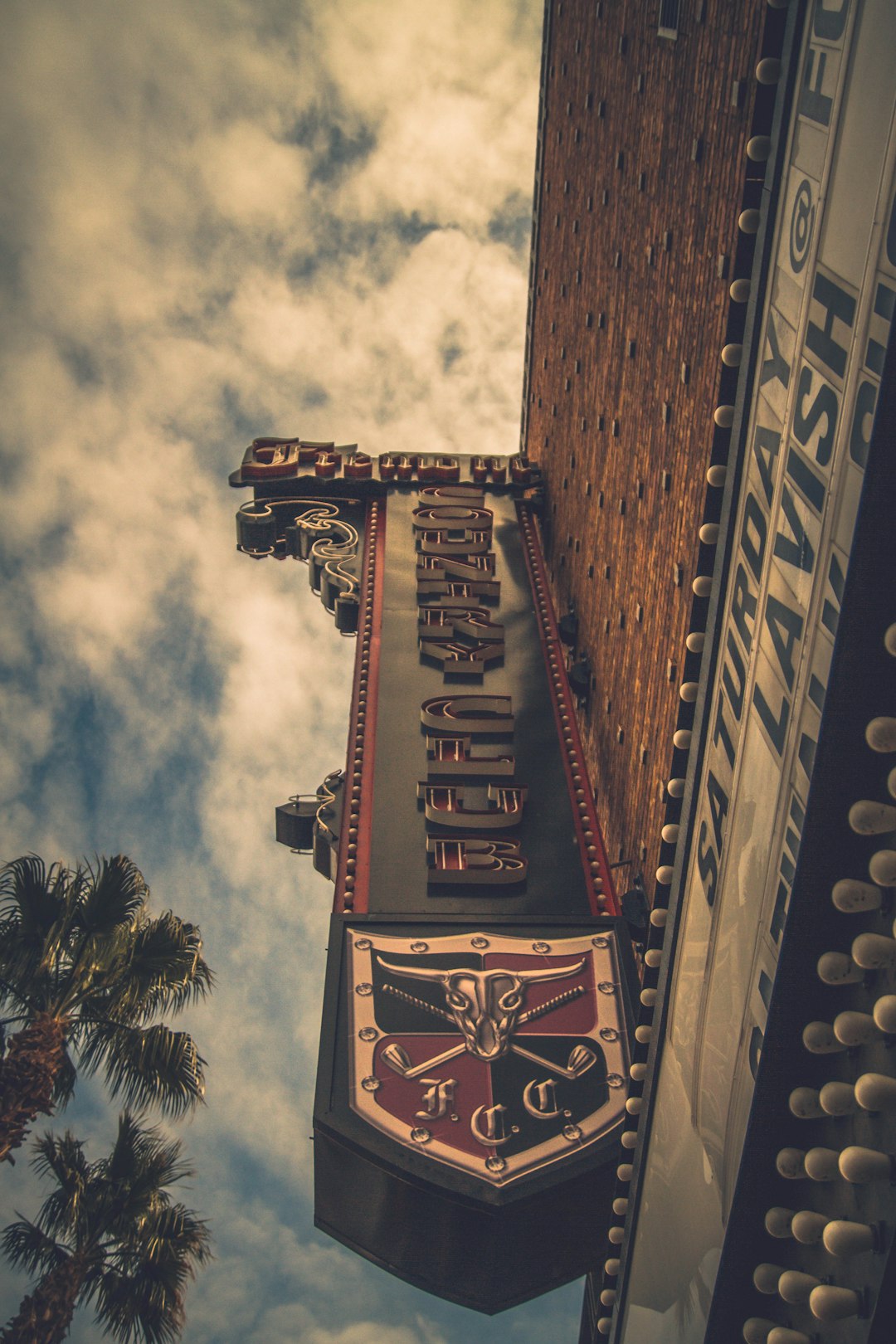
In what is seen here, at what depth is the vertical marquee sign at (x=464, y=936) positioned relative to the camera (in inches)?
582

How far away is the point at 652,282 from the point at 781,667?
1179 centimetres

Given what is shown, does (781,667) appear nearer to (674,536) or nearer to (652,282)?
(674,536)

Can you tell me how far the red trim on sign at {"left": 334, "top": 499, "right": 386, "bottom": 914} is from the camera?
1995 centimetres

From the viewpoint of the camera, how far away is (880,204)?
30.9 feet

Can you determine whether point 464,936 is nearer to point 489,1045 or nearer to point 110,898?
point 489,1045

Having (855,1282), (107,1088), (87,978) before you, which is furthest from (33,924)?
(855,1282)

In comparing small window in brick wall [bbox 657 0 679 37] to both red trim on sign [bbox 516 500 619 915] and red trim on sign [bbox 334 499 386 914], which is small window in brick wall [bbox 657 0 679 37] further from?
red trim on sign [bbox 334 499 386 914]

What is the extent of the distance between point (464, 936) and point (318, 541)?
15495 millimetres

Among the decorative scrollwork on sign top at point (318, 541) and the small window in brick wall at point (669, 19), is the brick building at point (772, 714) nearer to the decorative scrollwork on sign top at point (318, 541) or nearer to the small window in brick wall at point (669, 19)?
the small window in brick wall at point (669, 19)

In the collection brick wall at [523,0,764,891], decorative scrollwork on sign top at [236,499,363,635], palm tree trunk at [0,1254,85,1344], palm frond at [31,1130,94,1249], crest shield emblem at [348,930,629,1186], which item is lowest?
palm tree trunk at [0,1254,85,1344]

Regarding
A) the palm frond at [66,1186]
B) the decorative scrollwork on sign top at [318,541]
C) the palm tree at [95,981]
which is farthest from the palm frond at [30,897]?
the decorative scrollwork on sign top at [318,541]

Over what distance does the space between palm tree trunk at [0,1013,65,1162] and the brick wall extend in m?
8.68

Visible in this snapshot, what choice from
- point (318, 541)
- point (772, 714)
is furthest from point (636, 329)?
point (318, 541)

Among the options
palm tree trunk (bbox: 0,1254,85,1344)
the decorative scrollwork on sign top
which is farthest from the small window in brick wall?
palm tree trunk (bbox: 0,1254,85,1344)
